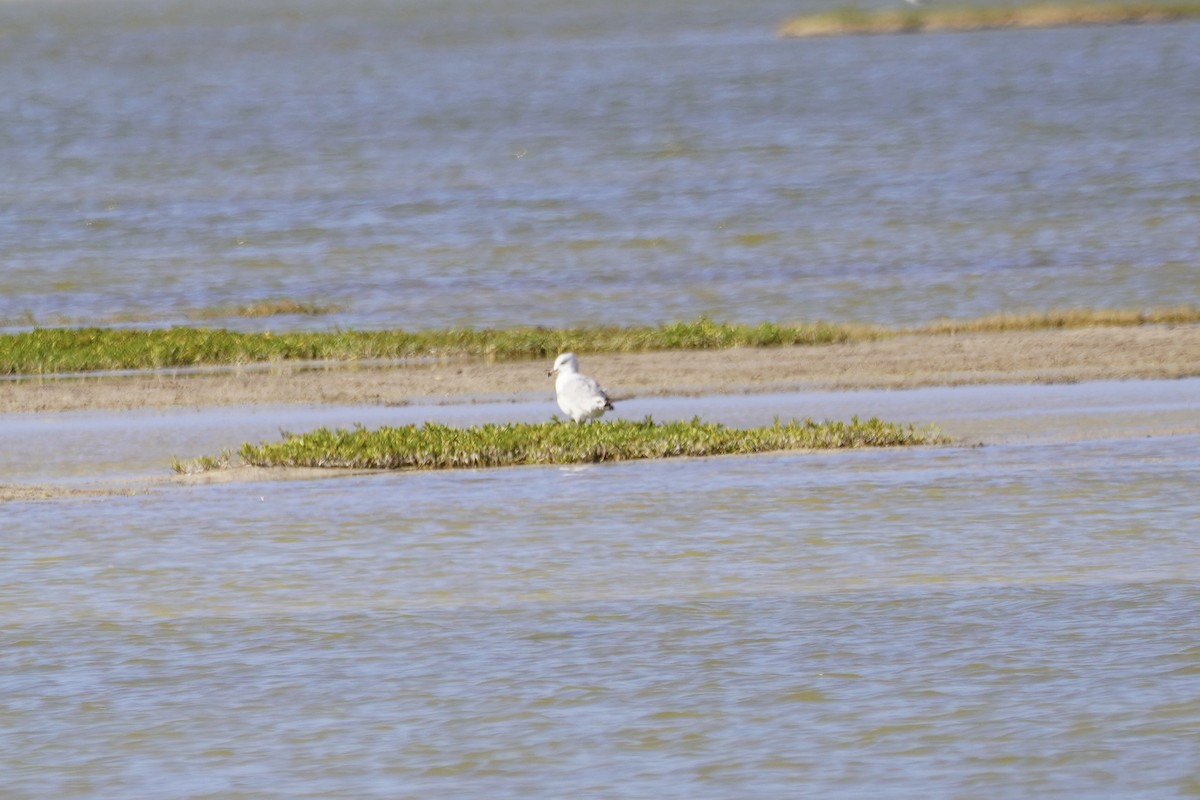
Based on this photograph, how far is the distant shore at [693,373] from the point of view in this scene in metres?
21.3

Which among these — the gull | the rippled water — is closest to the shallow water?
the gull

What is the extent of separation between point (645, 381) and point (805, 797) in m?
13.3

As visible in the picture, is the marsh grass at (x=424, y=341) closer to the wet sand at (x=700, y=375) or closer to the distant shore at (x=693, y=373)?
the distant shore at (x=693, y=373)

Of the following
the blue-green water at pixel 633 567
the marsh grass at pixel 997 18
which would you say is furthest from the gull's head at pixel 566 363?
the marsh grass at pixel 997 18

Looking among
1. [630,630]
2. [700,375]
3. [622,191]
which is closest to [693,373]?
[700,375]

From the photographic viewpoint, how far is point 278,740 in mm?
9680

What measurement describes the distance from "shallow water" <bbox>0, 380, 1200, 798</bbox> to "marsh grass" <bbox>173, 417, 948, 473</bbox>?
0.71ft

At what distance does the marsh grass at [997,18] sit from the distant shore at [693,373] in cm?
10669

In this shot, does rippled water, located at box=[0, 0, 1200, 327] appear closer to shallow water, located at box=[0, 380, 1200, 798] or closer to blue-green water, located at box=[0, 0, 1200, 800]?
blue-green water, located at box=[0, 0, 1200, 800]

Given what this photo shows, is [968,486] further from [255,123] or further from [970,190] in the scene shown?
[255,123]

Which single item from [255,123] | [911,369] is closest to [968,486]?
[911,369]

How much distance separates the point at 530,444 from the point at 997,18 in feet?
384

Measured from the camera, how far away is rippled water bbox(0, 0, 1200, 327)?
30672mm

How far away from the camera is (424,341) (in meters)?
24.6
